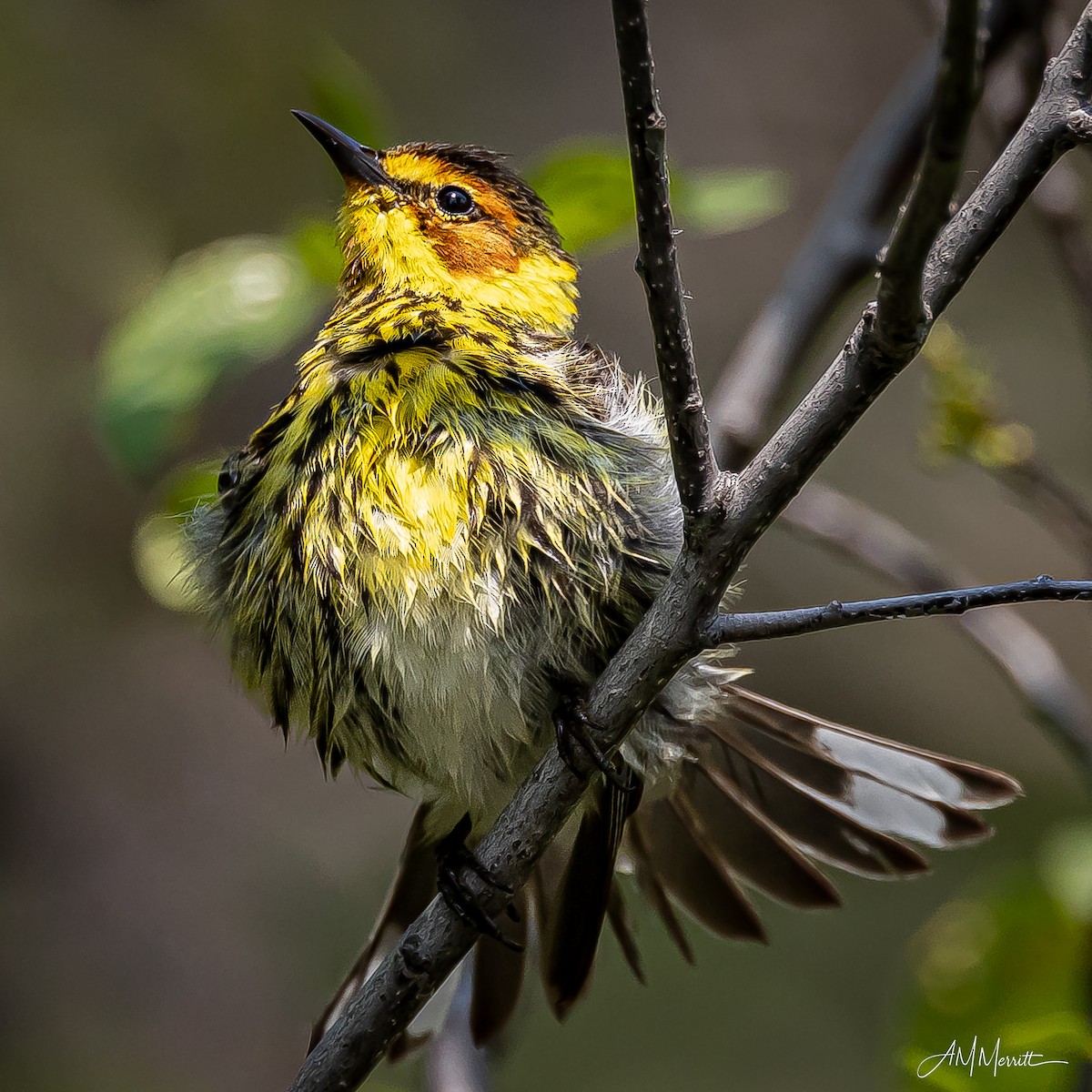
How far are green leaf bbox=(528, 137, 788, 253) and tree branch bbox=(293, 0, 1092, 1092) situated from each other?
1.17 meters

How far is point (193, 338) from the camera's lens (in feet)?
9.41

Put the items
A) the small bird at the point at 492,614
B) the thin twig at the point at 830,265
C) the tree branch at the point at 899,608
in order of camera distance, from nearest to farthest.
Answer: the tree branch at the point at 899,608 → the small bird at the point at 492,614 → the thin twig at the point at 830,265

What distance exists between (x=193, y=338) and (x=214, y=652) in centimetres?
289

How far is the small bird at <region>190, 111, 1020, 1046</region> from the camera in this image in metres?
2.54

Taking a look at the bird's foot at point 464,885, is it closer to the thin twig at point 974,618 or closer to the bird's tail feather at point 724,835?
the bird's tail feather at point 724,835

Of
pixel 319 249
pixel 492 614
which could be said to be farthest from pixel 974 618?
pixel 319 249

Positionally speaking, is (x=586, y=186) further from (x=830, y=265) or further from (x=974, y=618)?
(x=974, y=618)

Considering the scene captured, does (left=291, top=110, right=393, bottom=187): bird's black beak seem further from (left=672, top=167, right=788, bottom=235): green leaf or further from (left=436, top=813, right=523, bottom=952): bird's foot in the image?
(left=436, top=813, right=523, bottom=952): bird's foot

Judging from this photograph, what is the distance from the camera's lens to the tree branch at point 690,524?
1.68 meters

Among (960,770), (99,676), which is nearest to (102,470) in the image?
(99,676)

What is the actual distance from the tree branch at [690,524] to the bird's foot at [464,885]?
0.06ft

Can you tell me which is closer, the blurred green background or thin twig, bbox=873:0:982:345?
thin twig, bbox=873:0:982:345

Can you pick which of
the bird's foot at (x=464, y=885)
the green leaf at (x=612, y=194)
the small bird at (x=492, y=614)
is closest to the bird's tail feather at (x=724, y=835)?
the small bird at (x=492, y=614)

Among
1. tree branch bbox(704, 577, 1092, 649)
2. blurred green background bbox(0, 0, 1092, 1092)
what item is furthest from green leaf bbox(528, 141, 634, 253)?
blurred green background bbox(0, 0, 1092, 1092)
